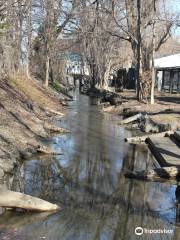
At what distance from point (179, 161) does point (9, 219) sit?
7.17m

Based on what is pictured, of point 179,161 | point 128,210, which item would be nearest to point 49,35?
point 179,161

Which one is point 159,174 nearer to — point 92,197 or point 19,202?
point 92,197

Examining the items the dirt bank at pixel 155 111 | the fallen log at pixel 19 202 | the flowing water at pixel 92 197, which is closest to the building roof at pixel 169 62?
the dirt bank at pixel 155 111

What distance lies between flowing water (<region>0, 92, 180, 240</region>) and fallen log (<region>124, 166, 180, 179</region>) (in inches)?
14.9

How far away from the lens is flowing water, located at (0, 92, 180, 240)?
9.94m

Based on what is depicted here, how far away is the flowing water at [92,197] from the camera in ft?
32.6

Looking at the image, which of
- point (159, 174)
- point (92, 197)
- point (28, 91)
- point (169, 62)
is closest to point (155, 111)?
point (28, 91)

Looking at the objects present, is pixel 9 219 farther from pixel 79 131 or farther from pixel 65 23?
pixel 65 23

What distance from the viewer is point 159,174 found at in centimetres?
1467

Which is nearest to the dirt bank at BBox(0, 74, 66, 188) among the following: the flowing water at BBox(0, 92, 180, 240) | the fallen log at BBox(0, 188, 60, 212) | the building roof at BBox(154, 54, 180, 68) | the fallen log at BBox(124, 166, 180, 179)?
the flowing water at BBox(0, 92, 180, 240)

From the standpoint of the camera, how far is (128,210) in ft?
37.8

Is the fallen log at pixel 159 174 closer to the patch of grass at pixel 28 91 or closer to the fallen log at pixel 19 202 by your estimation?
the fallen log at pixel 19 202

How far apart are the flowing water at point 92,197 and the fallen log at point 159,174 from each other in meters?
0.38

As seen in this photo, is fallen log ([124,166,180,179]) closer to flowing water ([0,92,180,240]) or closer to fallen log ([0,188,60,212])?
flowing water ([0,92,180,240])
